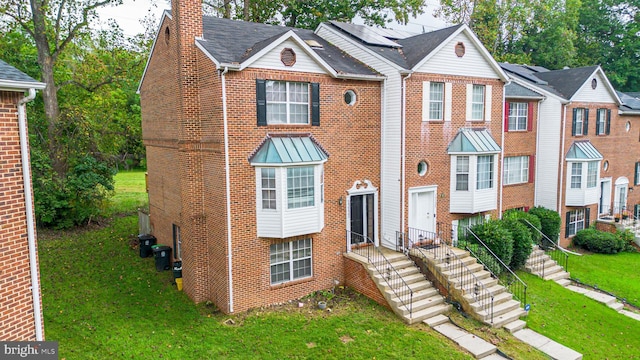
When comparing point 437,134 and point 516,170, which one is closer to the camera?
point 437,134

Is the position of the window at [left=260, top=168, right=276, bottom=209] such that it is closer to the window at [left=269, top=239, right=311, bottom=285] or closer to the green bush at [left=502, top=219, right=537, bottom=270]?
the window at [left=269, top=239, right=311, bottom=285]

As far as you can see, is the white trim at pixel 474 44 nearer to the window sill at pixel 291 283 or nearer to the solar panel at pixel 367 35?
the solar panel at pixel 367 35

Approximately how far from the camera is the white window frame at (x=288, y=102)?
43.6 ft

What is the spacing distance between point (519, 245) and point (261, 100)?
11.7 metres

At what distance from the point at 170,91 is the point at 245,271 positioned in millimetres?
7134

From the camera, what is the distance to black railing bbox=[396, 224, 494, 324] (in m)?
13.7

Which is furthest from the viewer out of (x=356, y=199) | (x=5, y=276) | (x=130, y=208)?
(x=130, y=208)

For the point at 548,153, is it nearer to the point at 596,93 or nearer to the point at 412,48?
the point at 596,93

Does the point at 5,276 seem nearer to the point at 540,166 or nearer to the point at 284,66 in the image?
the point at 284,66

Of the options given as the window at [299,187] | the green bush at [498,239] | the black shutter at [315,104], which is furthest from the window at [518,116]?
the window at [299,187]

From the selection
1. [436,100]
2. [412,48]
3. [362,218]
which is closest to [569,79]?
[436,100]

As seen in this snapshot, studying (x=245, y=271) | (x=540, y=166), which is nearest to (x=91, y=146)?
(x=245, y=271)

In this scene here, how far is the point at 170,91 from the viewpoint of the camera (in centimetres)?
1541

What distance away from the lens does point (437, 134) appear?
54.2 ft
